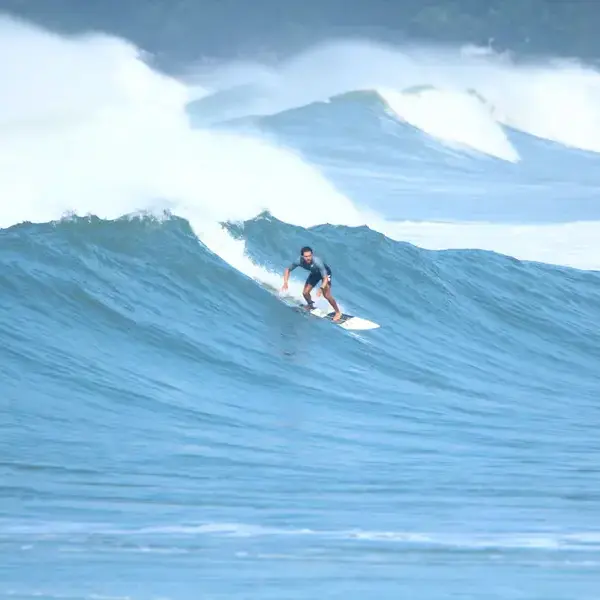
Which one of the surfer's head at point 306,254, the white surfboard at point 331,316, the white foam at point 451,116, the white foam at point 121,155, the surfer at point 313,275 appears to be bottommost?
the white surfboard at point 331,316

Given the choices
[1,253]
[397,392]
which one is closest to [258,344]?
[397,392]

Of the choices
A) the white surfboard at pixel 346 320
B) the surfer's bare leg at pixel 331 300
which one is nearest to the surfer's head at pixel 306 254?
the surfer's bare leg at pixel 331 300

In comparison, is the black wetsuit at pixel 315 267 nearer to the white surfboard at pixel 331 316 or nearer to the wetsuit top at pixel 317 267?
the wetsuit top at pixel 317 267

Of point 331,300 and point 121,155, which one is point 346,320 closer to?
point 331,300

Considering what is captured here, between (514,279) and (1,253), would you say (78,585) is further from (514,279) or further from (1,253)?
(514,279)

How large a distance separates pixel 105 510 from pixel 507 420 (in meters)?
3.87

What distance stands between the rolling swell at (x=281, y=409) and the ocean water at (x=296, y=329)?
3 cm

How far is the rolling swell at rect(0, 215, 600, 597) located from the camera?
457 cm

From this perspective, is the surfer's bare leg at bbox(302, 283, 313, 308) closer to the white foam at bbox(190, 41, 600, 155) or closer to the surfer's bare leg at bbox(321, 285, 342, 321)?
the surfer's bare leg at bbox(321, 285, 342, 321)

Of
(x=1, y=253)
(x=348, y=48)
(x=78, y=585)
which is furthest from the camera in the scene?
(x=348, y=48)

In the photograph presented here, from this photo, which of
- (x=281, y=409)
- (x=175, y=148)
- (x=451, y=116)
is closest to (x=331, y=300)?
(x=281, y=409)

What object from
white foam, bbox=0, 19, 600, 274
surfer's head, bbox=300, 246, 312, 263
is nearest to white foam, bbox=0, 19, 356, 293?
white foam, bbox=0, 19, 600, 274

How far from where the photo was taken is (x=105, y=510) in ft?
16.2

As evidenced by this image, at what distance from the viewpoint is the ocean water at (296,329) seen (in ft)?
14.6
